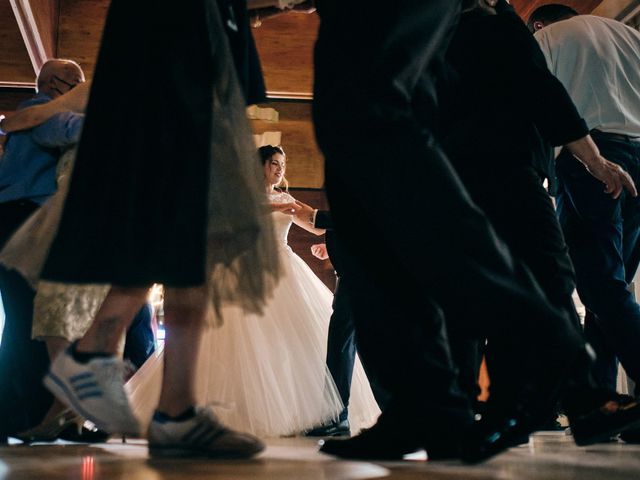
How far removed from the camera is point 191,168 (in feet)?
3.76

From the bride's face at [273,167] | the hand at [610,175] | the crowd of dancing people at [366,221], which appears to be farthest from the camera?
the bride's face at [273,167]

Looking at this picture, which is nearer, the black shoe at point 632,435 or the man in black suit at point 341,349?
the black shoe at point 632,435

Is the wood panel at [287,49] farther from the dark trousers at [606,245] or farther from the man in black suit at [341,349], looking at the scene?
the dark trousers at [606,245]

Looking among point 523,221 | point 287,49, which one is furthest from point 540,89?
point 287,49

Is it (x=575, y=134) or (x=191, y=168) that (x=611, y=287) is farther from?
(x=191, y=168)

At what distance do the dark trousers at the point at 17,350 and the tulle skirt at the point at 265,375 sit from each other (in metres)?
0.35

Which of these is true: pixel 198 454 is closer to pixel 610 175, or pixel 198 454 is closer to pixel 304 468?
pixel 304 468

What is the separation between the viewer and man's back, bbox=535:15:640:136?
208 cm

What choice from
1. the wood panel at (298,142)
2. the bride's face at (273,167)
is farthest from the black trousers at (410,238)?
the wood panel at (298,142)

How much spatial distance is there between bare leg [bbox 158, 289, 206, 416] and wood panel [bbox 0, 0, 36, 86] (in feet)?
16.5

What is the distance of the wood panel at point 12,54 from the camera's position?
5.69 m

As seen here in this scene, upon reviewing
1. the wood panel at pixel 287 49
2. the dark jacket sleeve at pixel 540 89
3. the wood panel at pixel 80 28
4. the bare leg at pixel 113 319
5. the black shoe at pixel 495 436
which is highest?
the dark jacket sleeve at pixel 540 89

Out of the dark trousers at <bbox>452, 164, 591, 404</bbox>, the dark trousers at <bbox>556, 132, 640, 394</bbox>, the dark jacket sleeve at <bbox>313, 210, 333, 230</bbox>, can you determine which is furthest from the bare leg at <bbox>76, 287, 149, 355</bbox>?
the dark jacket sleeve at <bbox>313, 210, 333, 230</bbox>

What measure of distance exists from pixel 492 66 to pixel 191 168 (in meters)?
0.76
